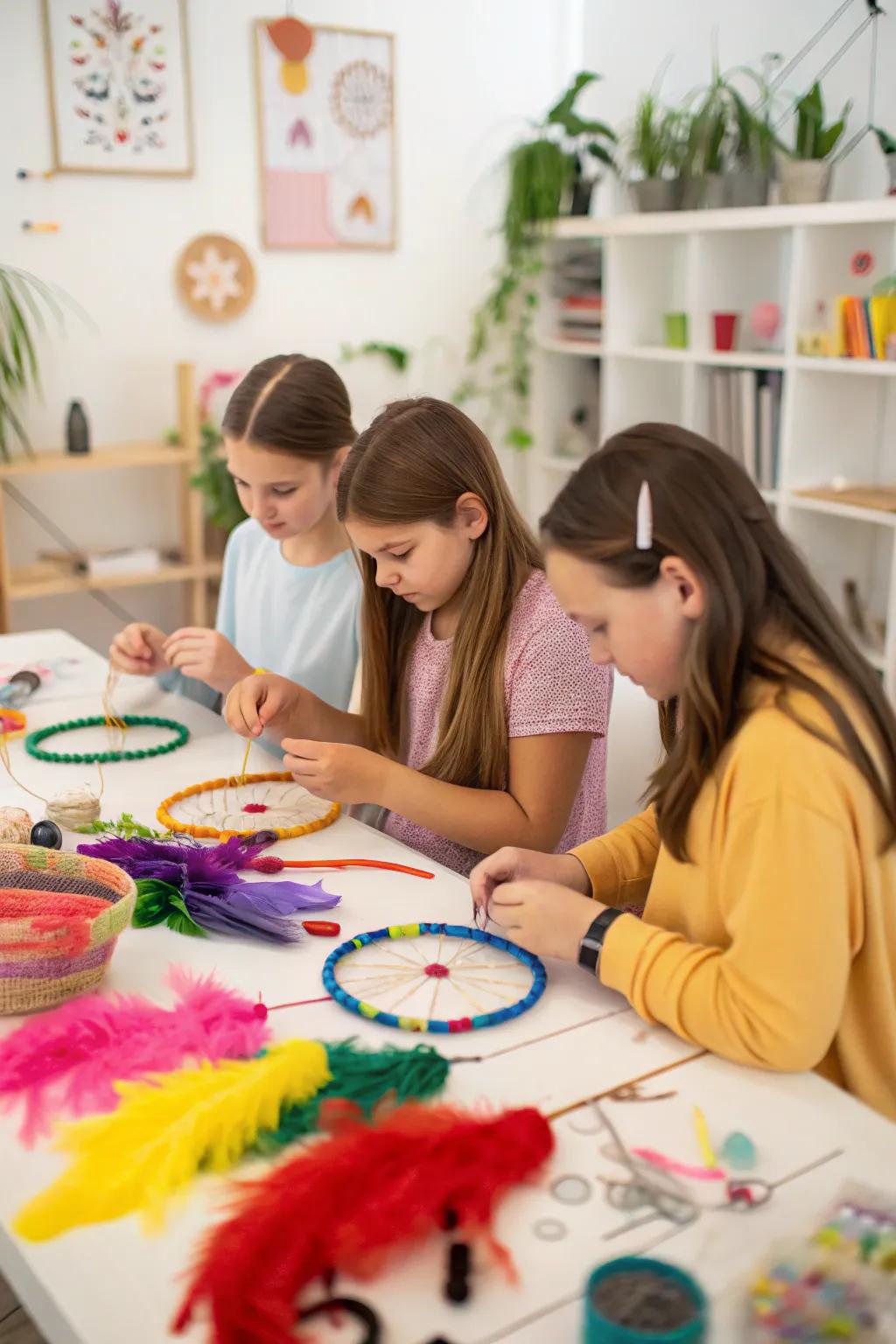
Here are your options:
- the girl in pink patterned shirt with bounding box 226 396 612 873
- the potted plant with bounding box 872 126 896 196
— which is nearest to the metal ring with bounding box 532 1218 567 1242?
the girl in pink patterned shirt with bounding box 226 396 612 873

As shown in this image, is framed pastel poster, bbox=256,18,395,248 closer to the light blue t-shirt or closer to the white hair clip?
the light blue t-shirt

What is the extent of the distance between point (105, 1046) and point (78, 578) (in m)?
3.01

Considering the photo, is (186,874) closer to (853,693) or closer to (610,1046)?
(610,1046)

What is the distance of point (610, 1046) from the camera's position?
107 cm

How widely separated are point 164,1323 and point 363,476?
105 centimetres

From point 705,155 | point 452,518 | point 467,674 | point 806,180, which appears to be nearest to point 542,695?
point 467,674

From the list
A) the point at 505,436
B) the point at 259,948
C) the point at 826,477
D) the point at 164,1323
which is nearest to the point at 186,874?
the point at 259,948

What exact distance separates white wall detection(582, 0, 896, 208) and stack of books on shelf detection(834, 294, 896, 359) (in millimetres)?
485

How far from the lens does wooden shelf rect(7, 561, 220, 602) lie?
3844 millimetres

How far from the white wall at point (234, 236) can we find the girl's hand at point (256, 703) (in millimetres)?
2562

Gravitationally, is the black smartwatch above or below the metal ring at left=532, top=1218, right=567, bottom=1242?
above

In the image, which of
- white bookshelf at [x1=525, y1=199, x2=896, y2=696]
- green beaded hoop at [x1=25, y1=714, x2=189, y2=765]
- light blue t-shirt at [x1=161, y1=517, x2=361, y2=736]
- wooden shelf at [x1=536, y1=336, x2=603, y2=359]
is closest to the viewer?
Result: green beaded hoop at [x1=25, y1=714, x2=189, y2=765]

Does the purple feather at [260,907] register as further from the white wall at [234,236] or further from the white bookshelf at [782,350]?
the white wall at [234,236]

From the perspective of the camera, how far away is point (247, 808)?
5.35 ft
